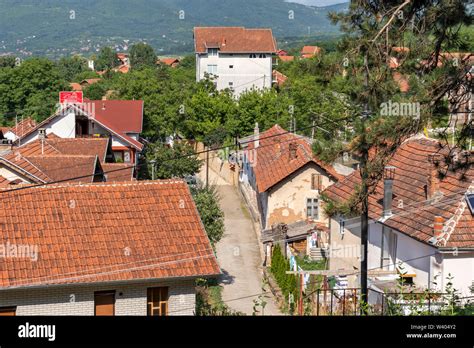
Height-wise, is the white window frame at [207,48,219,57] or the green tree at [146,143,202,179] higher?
the white window frame at [207,48,219,57]

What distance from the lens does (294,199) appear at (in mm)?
35875

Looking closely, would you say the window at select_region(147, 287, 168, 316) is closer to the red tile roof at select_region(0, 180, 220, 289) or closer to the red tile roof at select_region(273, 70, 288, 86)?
the red tile roof at select_region(0, 180, 220, 289)

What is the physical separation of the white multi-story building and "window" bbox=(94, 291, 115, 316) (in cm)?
6130

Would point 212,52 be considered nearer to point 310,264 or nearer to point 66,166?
point 310,264

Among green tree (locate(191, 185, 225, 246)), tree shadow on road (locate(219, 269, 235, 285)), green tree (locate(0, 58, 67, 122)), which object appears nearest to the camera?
tree shadow on road (locate(219, 269, 235, 285))

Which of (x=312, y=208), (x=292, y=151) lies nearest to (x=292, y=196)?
(x=312, y=208)

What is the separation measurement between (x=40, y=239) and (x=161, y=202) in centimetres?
331

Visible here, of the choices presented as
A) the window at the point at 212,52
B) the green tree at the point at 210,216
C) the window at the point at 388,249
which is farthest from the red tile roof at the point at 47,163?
the window at the point at 212,52

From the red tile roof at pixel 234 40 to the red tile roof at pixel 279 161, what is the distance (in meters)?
36.7

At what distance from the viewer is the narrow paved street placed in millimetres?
24906

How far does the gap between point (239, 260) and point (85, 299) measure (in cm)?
1489

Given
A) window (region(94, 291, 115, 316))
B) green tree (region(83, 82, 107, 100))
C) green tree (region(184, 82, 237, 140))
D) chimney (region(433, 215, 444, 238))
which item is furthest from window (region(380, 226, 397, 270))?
green tree (region(83, 82, 107, 100))
